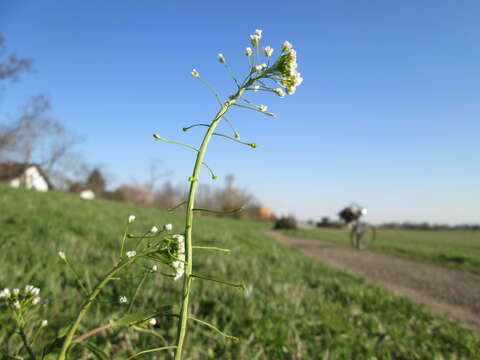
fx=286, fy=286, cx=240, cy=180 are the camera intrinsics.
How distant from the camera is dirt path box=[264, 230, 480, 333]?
16.7ft

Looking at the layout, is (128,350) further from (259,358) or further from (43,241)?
(43,241)

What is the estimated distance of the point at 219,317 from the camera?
7.72ft

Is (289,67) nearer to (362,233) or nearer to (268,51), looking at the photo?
(268,51)

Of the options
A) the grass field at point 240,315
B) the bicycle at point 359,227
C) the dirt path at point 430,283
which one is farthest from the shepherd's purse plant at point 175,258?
the bicycle at point 359,227

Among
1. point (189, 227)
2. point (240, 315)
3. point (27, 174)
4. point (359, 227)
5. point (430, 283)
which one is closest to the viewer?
point (189, 227)

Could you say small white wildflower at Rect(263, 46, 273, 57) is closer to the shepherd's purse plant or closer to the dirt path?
the shepherd's purse plant

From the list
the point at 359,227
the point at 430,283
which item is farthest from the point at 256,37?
the point at 359,227

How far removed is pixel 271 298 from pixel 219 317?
0.77m

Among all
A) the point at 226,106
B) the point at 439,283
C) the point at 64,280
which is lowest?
the point at 439,283

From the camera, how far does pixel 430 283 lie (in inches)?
279

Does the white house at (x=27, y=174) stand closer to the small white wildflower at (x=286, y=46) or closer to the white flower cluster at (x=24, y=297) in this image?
the white flower cluster at (x=24, y=297)

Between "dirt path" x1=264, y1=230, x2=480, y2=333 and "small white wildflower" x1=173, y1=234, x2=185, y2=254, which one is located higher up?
"small white wildflower" x1=173, y1=234, x2=185, y2=254

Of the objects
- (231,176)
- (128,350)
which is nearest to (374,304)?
(128,350)

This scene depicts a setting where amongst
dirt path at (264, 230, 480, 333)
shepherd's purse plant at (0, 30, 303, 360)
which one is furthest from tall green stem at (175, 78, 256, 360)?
dirt path at (264, 230, 480, 333)
